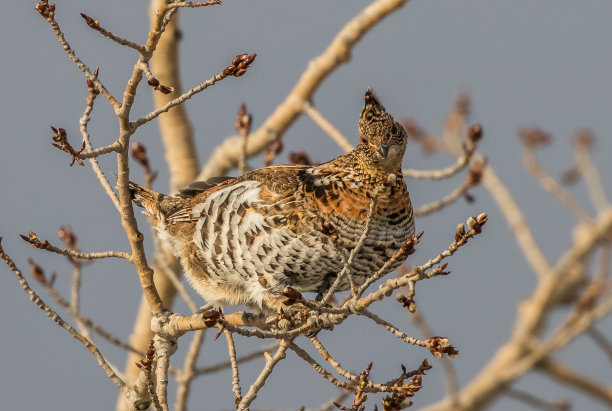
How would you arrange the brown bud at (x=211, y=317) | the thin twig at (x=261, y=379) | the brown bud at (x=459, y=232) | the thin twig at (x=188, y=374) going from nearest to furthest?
the brown bud at (x=459, y=232)
the brown bud at (x=211, y=317)
the thin twig at (x=261, y=379)
the thin twig at (x=188, y=374)

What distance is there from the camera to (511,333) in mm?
11875

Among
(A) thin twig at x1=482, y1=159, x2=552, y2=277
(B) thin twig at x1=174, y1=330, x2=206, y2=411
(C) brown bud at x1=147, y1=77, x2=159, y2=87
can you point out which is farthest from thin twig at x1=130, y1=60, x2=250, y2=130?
(A) thin twig at x1=482, y1=159, x2=552, y2=277

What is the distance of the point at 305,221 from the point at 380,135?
30.6 inches

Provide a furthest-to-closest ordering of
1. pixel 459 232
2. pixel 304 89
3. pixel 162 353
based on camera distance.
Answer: pixel 304 89 → pixel 162 353 → pixel 459 232

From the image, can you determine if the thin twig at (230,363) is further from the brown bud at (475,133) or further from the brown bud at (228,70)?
the brown bud at (228,70)

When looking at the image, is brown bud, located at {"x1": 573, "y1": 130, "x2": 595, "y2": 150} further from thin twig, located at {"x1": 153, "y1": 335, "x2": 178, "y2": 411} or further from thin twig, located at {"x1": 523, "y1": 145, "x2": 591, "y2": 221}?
thin twig, located at {"x1": 153, "y1": 335, "x2": 178, "y2": 411}

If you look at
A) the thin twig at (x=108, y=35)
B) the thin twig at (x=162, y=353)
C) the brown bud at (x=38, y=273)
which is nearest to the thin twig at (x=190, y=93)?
the thin twig at (x=108, y=35)

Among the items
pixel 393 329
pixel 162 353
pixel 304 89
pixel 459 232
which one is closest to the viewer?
pixel 459 232

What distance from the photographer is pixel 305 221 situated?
→ 241 inches

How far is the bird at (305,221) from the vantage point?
239 inches

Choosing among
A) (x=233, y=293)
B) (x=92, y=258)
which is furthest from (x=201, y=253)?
(x=92, y=258)

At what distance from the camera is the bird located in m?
6.07

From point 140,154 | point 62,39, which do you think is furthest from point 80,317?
point 62,39

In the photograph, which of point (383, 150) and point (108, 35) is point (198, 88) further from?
point (383, 150)
